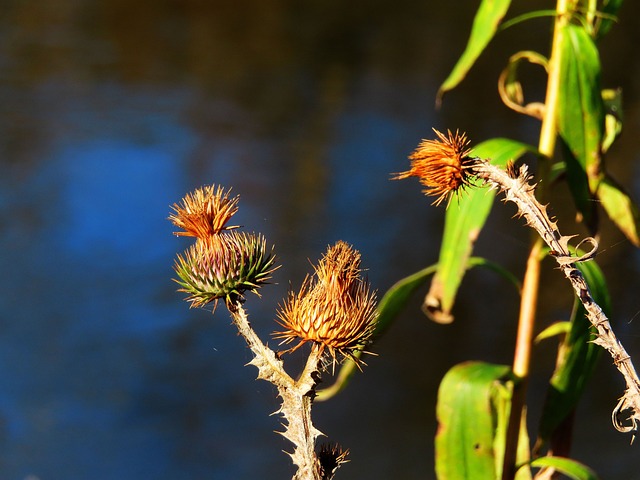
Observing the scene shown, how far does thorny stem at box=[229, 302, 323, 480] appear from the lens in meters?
0.35

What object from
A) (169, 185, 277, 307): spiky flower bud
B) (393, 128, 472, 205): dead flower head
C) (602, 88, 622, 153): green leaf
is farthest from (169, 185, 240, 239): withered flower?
(602, 88, 622, 153): green leaf

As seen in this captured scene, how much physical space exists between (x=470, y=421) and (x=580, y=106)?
0.34m

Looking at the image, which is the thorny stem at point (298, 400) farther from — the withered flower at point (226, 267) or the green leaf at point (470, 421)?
the green leaf at point (470, 421)

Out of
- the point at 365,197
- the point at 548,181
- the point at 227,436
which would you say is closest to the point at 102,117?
the point at 365,197

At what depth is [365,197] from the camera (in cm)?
300

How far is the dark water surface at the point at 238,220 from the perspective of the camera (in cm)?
219

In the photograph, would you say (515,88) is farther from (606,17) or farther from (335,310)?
(335,310)

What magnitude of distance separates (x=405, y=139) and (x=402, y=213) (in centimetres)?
48

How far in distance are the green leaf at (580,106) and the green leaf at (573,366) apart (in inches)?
4.1

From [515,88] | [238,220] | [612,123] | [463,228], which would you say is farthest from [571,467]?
[238,220]

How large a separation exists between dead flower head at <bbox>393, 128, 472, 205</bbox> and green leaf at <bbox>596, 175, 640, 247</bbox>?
61 centimetres

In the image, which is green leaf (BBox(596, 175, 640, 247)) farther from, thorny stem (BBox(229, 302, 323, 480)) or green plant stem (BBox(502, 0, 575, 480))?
thorny stem (BBox(229, 302, 323, 480))

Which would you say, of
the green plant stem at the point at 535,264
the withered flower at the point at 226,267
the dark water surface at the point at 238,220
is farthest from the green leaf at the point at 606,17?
the dark water surface at the point at 238,220

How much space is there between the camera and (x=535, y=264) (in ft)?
2.94
